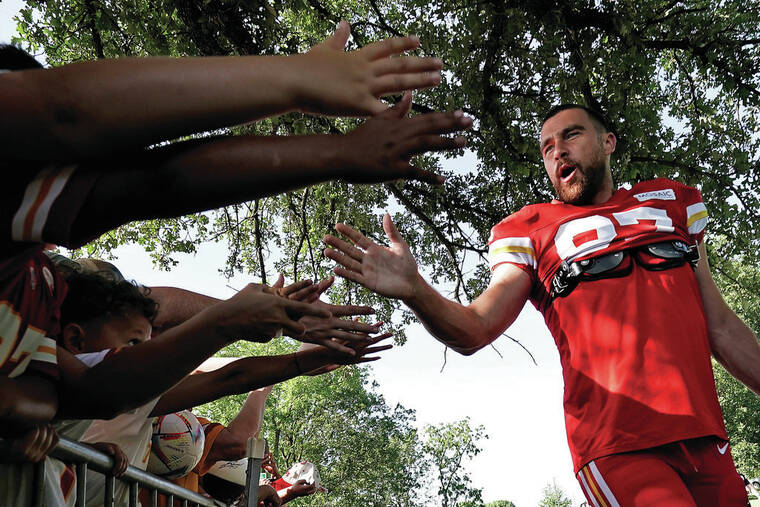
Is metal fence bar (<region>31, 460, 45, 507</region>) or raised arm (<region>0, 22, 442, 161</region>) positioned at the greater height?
raised arm (<region>0, 22, 442, 161</region>)

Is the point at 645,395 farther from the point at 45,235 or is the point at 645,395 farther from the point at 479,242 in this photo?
the point at 479,242

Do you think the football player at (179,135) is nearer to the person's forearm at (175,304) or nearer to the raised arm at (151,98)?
the raised arm at (151,98)

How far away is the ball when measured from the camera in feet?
11.5

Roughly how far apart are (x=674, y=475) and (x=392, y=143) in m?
1.75

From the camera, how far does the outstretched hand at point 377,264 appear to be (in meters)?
2.14

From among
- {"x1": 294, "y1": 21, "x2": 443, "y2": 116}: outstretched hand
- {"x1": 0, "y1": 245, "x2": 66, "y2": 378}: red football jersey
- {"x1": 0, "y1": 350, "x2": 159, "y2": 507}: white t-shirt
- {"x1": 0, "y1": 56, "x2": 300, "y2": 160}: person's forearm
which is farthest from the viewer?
{"x1": 0, "y1": 350, "x2": 159, "y2": 507}: white t-shirt

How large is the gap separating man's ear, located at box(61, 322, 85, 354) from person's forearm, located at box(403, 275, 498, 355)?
1387 millimetres

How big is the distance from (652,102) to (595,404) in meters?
6.95

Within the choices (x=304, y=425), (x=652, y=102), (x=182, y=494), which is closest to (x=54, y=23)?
(x=182, y=494)

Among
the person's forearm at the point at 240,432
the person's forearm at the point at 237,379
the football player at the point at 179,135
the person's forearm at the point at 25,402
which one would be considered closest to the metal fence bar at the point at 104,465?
the person's forearm at the point at 237,379

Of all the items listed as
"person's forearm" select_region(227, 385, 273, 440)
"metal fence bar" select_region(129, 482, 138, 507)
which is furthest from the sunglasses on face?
"person's forearm" select_region(227, 385, 273, 440)

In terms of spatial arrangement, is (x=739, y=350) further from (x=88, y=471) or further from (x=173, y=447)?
Result: (x=173, y=447)

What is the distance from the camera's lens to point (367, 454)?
116 ft

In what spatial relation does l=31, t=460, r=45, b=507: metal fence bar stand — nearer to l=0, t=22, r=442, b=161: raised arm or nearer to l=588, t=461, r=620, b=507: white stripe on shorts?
l=0, t=22, r=442, b=161: raised arm
